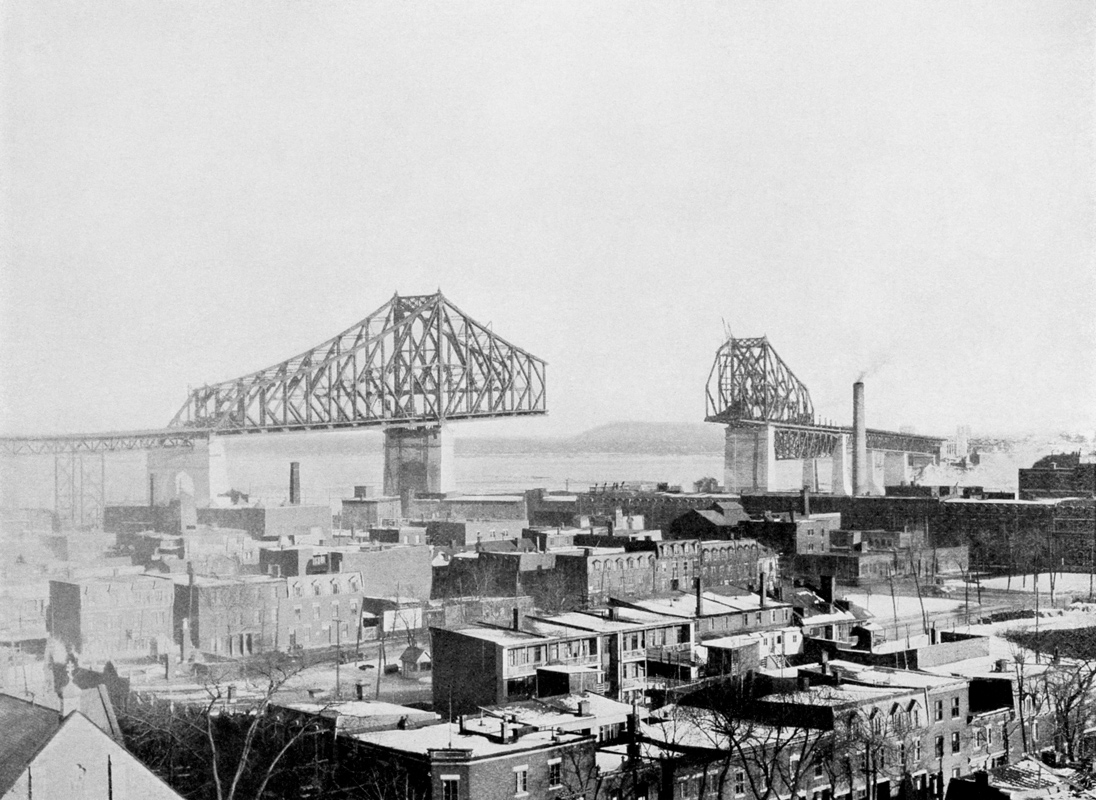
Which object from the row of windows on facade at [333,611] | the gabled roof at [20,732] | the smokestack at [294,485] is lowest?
the row of windows on facade at [333,611]

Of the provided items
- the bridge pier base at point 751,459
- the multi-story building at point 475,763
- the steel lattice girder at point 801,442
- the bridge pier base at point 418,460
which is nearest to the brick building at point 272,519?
the bridge pier base at point 418,460

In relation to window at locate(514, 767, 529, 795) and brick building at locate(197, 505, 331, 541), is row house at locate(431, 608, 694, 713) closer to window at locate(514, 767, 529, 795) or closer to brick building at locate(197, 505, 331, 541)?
window at locate(514, 767, 529, 795)

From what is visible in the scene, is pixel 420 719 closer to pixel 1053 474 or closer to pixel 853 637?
pixel 853 637

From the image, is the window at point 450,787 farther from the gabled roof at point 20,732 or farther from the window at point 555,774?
the gabled roof at point 20,732

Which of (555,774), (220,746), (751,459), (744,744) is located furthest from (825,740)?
(751,459)

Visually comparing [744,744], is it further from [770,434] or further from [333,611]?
[770,434]

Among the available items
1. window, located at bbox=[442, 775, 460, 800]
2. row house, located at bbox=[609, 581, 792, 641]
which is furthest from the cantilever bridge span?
window, located at bbox=[442, 775, 460, 800]

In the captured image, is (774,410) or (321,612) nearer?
(321,612)
